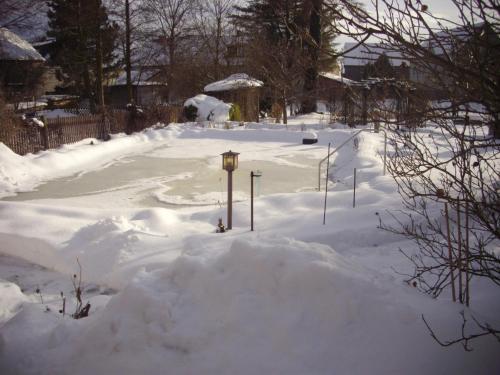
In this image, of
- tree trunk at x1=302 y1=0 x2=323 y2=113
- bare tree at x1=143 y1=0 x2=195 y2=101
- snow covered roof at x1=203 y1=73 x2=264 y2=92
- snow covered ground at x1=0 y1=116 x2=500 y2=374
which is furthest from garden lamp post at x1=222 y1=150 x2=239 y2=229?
bare tree at x1=143 y1=0 x2=195 y2=101

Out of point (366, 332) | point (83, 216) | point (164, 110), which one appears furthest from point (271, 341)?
point (164, 110)

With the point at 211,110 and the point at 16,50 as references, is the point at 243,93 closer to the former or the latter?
the point at 211,110

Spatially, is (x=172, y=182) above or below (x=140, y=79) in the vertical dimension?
below

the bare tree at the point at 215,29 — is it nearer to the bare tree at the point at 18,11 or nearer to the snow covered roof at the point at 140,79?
the snow covered roof at the point at 140,79

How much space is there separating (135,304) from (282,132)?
683 inches

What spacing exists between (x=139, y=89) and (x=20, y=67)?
42.8 feet

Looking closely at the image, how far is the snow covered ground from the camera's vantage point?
8.93 ft

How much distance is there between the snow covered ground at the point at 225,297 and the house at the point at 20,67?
2203 centimetres

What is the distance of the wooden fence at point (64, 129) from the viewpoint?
Result: 12773 millimetres

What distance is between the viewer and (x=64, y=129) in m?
15.4

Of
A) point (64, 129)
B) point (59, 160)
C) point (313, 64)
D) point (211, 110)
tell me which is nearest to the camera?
point (313, 64)

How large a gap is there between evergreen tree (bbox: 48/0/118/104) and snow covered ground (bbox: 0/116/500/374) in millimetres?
19787

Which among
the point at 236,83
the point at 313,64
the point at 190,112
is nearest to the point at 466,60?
the point at 313,64

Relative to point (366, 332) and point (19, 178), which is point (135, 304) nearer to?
point (366, 332)
